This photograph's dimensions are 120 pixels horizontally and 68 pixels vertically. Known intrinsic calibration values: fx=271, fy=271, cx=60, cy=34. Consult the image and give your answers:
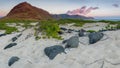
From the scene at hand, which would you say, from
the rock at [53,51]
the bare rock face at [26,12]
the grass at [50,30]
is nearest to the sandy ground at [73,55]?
the rock at [53,51]

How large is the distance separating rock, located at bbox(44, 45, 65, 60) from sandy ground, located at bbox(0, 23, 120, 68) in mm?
156

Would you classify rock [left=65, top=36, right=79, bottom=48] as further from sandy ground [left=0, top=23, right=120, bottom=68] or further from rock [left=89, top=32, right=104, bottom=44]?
rock [left=89, top=32, right=104, bottom=44]

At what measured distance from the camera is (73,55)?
998 cm

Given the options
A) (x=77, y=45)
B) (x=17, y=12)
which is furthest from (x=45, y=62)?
(x=17, y=12)

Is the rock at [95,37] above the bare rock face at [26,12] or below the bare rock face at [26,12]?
above

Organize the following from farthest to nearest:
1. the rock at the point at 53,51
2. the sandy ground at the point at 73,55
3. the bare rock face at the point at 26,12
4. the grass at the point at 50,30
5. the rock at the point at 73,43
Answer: the bare rock face at the point at 26,12 < the grass at the point at 50,30 < the rock at the point at 73,43 < the rock at the point at 53,51 < the sandy ground at the point at 73,55

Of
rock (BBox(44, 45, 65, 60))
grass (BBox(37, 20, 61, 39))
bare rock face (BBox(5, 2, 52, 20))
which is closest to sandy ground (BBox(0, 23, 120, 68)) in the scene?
rock (BBox(44, 45, 65, 60))

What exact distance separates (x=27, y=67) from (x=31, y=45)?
7.40ft

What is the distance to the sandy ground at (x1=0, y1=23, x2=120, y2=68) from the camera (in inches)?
363

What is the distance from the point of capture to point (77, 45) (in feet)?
35.4

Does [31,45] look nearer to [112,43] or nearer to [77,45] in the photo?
[77,45]

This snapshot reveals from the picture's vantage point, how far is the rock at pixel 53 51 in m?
10.4

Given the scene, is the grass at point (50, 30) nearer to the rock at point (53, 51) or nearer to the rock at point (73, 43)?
the rock at point (73, 43)

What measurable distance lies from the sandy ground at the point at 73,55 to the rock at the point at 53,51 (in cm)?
16
